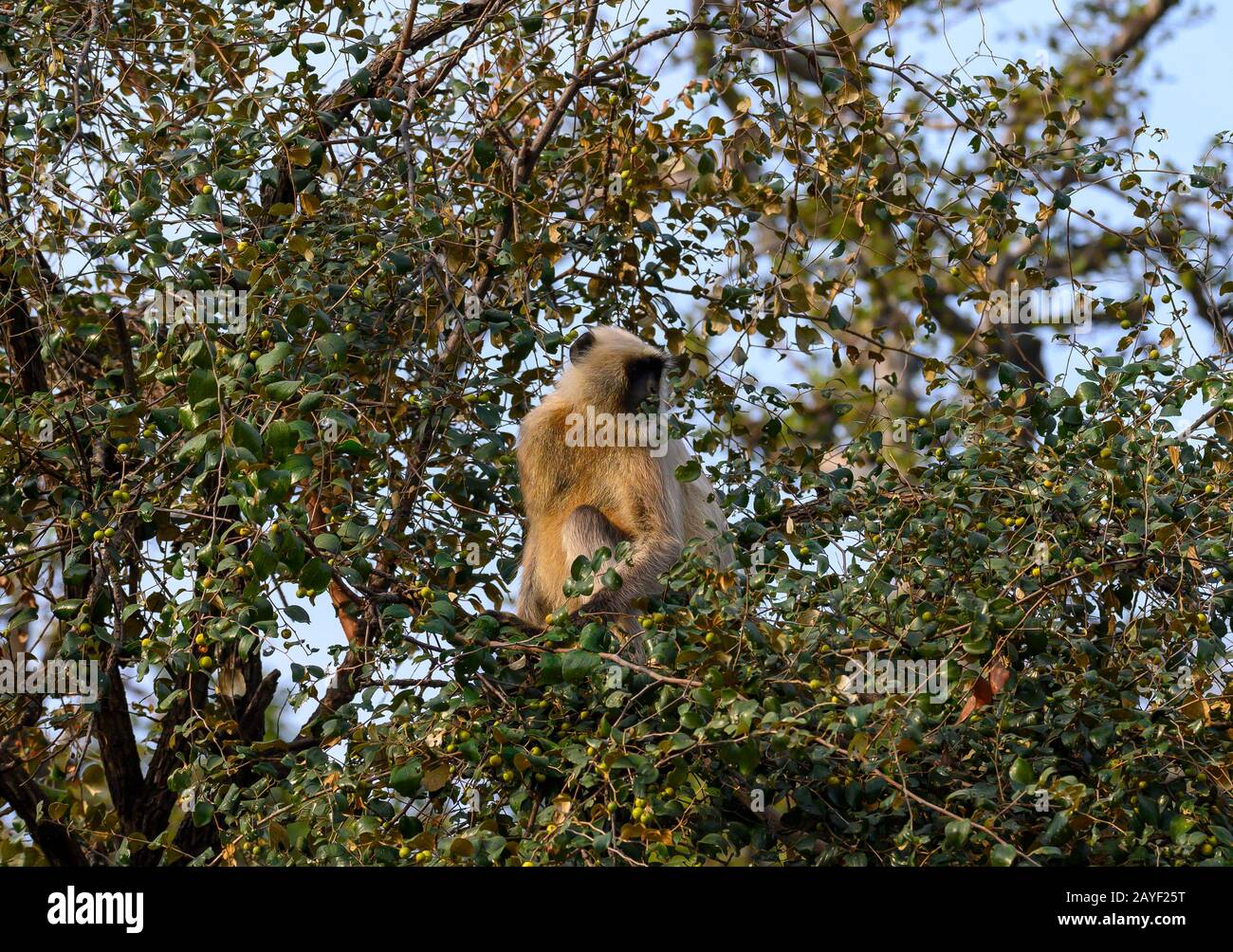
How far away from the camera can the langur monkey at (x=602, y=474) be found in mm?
4859

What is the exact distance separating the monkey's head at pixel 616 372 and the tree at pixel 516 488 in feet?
1.18

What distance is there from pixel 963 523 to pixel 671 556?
62.5 inches

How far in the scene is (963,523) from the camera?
3441 mm

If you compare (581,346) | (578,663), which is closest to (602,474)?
(581,346)

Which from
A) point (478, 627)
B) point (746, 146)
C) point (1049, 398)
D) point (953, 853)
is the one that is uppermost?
point (746, 146)

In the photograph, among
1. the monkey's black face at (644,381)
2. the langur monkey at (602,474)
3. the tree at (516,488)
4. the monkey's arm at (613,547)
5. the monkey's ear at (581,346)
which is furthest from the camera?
the monkey's ear at (581,346)

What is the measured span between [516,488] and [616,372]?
0.86 m

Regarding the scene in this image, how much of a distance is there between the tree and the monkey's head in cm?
36

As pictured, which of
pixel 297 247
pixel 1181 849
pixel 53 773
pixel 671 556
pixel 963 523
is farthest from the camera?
pixel 671 556

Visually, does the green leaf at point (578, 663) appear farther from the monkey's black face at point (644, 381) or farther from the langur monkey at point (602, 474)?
the monkey's black face at point (644, 381)

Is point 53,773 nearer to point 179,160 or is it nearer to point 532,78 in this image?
point 179,160

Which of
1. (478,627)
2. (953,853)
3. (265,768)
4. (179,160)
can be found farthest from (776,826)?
(179,160)

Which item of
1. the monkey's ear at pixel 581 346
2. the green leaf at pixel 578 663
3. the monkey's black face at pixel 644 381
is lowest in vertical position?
the green leaf at pixel 578 663

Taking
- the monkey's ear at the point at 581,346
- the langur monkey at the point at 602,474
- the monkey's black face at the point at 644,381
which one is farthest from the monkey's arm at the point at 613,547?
the monkey's ear at the point at 581,346
